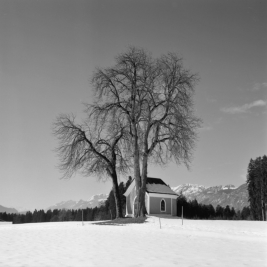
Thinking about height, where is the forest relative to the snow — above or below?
below

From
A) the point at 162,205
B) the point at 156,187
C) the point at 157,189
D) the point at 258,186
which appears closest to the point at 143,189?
the point at 162,205

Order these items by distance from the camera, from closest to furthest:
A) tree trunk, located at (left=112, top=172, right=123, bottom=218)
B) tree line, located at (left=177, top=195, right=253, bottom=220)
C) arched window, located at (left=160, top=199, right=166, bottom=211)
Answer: tree trunk, located at (left=112, top=172, right=123, bottom=218)
arched window, located at (left=160, top=199, right=166, bottom=211)
tree line, located at (left=177, top=195, right=253, bottom=220)

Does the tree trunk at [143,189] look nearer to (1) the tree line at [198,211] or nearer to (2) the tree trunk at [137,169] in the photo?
(2) the tree trunk at [137,169]

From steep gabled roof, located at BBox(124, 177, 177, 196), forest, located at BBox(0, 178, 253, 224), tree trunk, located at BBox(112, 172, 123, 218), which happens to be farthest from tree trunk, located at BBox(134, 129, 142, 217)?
forest, located at BBox(0, 178, 253, 224)

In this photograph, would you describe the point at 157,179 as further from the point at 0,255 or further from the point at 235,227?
the point at 0,255

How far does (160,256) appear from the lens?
10.3 meters

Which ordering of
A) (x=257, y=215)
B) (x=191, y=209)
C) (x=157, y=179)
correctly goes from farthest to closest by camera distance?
(x=191, y=209)
(x=257, y=215)
(x=157, y=179)

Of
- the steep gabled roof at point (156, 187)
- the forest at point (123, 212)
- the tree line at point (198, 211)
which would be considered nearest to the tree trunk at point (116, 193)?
the steep gabled roof at point (156, 187)

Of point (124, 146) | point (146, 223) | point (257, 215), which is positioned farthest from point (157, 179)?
point (257, 215)

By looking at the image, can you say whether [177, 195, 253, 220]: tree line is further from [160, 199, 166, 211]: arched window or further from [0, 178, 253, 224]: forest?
[160, 199, 166, 211]: arched window

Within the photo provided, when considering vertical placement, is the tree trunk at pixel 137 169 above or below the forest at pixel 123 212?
above

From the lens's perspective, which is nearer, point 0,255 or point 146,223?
point 0,255

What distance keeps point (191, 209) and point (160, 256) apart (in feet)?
282

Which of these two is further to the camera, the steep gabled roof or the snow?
the steep gabled roof
